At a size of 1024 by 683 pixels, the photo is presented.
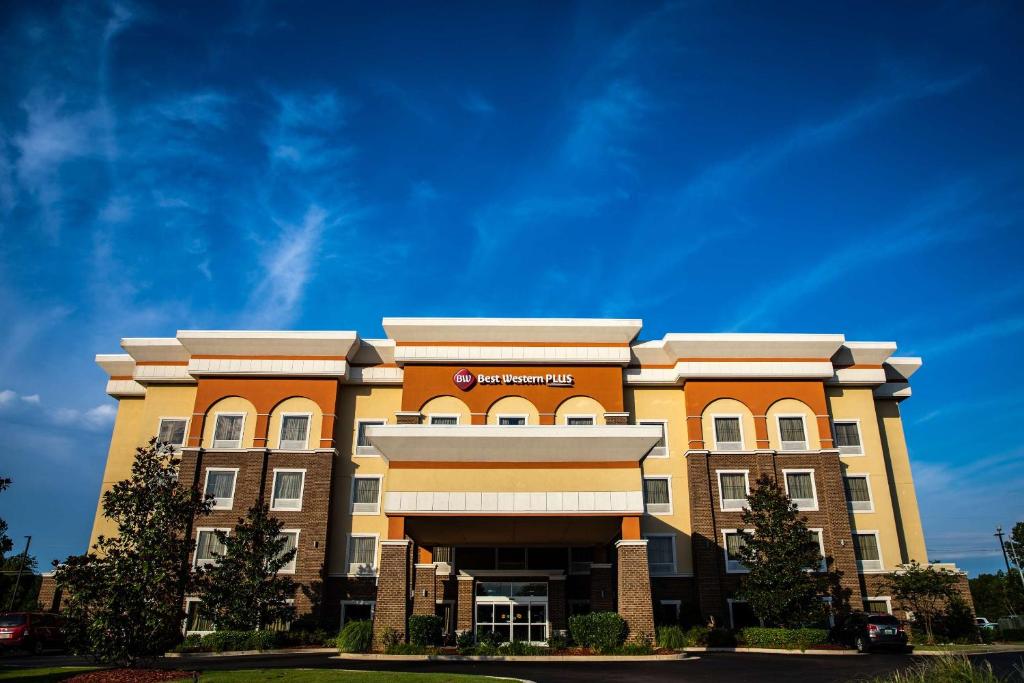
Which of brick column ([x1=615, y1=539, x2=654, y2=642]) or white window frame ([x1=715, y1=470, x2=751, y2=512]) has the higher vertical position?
white window frame ([x1=715, y1=470, x2=751, y2=512])

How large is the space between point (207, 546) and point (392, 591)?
13.6 metres

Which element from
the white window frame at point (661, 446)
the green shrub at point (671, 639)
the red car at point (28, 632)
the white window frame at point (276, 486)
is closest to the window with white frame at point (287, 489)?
the white window frame at point (276, 486)

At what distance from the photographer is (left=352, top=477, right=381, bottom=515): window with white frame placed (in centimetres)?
3653

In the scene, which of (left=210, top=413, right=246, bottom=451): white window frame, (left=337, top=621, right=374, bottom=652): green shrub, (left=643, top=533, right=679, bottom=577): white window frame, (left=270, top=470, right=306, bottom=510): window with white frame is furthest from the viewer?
(left=210, top=413, right=246, bottom=451): white window frame

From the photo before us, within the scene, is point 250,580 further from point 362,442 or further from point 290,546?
point 362,442

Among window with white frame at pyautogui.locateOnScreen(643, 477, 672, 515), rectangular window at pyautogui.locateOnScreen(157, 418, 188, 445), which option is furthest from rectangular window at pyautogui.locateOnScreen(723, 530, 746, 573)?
rectangular window at pyautogui.locateOnScreen(157, 418, 188, 445)

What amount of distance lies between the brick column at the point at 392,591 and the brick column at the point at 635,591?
7759mm

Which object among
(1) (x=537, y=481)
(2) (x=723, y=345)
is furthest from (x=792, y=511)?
(1) (x=537, y=481)

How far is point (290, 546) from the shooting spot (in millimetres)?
34781

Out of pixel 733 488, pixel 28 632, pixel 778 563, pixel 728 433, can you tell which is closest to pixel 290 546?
pixel 28 632

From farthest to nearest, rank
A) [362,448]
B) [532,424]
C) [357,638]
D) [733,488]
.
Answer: [362,448] → [733,488] → [532,424] → [357,638]

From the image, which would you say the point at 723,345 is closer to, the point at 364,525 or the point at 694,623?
the point at 694,623

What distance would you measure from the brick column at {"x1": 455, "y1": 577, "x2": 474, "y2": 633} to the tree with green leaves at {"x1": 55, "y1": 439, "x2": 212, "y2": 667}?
1475cm

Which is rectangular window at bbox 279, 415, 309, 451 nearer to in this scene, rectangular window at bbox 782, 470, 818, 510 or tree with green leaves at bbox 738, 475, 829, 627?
tree with green leaves at bbox 738, 475, 829, 627
